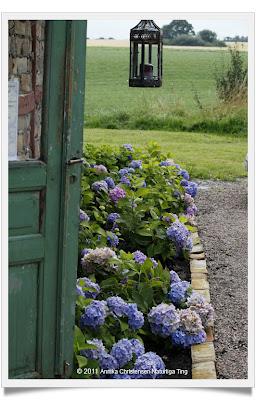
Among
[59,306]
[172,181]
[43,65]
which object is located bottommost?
[59,306]

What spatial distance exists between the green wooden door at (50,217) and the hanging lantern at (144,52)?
2.98 metres

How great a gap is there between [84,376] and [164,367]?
18.0 inches

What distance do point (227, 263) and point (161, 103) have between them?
17.3 feet

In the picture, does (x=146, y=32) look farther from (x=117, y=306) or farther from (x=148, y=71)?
(x=117, y=306)

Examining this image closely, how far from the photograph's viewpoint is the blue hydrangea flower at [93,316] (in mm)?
4820

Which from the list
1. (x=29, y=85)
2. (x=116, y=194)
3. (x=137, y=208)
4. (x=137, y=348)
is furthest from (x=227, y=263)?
(x=29, y=85)

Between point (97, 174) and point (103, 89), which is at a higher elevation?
point (103, 89)

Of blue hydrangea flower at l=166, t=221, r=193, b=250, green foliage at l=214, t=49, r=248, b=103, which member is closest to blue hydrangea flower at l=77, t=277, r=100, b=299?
blue hydrangea flower at l=166, t=221, r=193, b=250

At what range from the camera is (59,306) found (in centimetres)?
439

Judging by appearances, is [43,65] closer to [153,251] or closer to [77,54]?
[77,54]

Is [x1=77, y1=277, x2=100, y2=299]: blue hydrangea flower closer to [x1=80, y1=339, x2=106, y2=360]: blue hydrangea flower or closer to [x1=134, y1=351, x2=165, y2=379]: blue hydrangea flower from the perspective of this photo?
[x1=80, y1=339, x2=106, y2=360]: blue hydrangea flower

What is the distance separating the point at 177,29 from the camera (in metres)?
6.88

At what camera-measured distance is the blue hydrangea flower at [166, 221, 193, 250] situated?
21.4 feet

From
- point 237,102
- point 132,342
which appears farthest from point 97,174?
point 237,102
